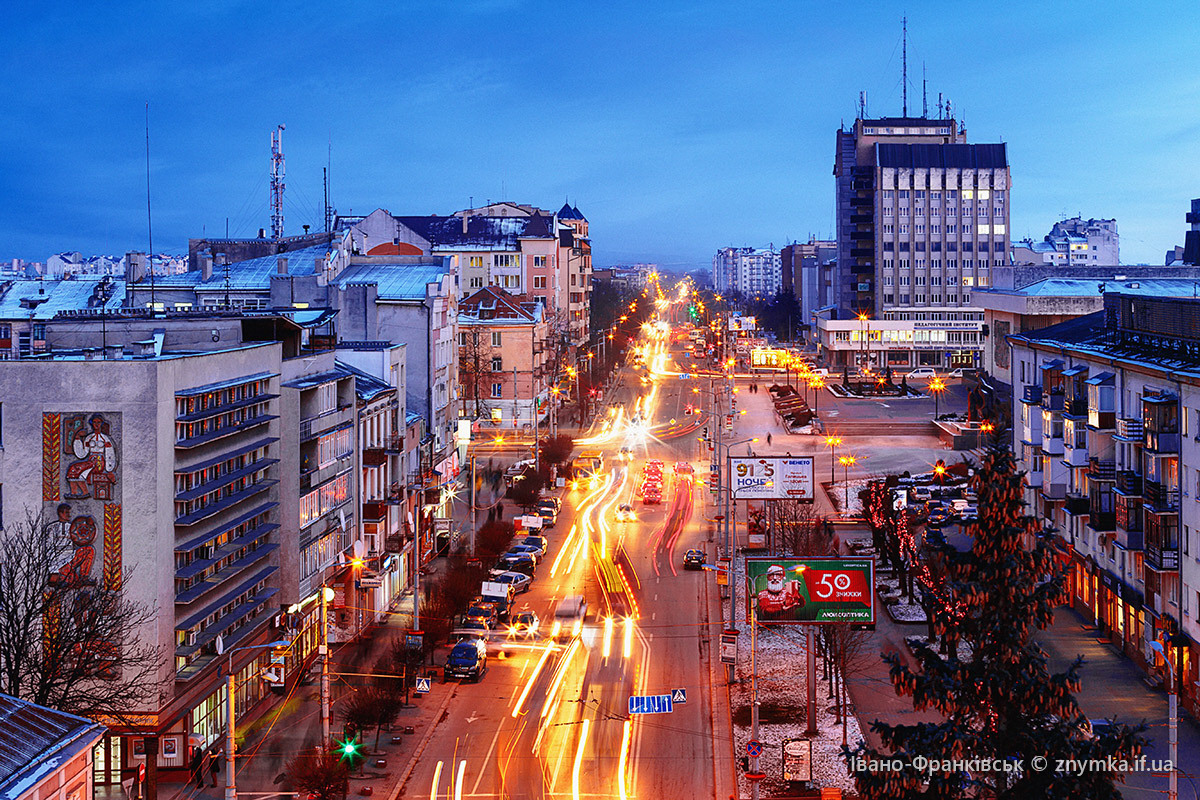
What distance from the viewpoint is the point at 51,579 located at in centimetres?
3064

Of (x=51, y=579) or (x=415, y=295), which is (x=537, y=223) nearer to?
(x=415, y=295)

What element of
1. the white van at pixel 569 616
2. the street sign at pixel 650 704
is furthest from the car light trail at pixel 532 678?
the street sign at pixel 650 704

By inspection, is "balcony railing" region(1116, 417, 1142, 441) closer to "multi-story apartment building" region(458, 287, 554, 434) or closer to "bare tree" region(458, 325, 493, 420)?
"multi-story apartment building" region(458, 287, 554, 434)

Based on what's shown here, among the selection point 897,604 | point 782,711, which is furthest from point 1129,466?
point 782,711

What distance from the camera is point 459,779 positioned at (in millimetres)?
31312

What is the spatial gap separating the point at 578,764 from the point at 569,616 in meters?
14.7

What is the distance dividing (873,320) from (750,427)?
200 feet

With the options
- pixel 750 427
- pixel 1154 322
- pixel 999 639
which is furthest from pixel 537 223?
pixel 999 639

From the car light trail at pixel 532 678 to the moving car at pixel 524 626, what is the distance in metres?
0.93

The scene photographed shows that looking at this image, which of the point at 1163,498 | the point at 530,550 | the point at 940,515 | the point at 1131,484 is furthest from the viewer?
the point at 940,515

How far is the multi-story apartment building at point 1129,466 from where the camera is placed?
36938 millimetres

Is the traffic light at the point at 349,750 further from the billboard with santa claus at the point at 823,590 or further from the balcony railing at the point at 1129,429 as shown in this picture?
the balcony railing at the point at 1129,429

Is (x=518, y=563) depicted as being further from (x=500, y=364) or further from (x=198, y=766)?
(x=500, y=364)

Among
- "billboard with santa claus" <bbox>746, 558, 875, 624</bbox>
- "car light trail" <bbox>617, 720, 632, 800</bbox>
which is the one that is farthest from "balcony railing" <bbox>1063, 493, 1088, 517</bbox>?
"car light trail" <bbox>617, 720, 632, 800</bbox>
